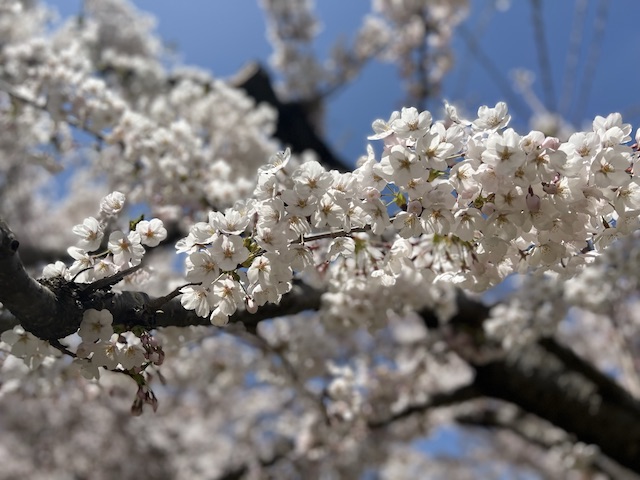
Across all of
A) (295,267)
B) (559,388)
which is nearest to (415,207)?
(295,267)

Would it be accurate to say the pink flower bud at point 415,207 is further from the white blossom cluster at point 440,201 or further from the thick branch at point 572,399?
the thick branch at point 572,399

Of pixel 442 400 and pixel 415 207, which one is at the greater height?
pixel 442 400

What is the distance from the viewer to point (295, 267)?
54.9 inches

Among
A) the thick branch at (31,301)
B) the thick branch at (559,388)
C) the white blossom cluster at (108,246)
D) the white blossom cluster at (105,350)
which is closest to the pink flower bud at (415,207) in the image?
the white blossom cluster at (108,246)

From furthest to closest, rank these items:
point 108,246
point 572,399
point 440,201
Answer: point 572,399, point 108,246, point 440,201

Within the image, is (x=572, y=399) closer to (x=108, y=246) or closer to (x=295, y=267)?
(x=295, y=267)

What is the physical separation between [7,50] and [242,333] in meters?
2.78

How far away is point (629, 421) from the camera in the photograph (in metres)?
4.30

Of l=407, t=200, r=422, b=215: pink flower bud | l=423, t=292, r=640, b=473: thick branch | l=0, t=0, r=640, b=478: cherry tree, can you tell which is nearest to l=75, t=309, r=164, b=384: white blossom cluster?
l=0, t=0, r=640, b=478: cherry tree

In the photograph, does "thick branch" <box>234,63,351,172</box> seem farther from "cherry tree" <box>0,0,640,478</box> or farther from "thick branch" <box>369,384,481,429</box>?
"thick branch" <box>369,384,481,429</box>

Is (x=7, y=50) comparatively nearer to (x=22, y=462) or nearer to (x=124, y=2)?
(x=124, y=2)

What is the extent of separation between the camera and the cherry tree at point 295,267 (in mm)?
1306

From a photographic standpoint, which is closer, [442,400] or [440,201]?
[440,201]

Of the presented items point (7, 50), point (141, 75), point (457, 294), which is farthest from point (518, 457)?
point (7, 50)
